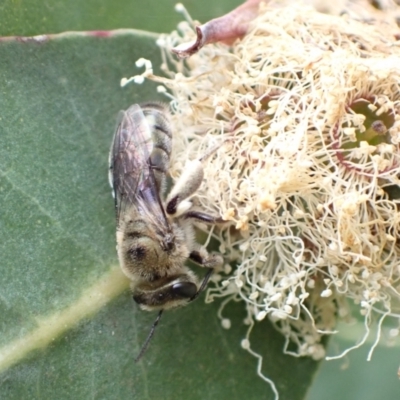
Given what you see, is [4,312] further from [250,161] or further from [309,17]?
[309,17]

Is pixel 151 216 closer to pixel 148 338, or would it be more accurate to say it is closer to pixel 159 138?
pixel 159 138

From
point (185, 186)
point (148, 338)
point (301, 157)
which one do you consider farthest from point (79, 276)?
point (301, 157)

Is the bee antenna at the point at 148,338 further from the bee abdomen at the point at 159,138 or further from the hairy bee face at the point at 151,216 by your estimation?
the bee abdomen at the point at 159,138

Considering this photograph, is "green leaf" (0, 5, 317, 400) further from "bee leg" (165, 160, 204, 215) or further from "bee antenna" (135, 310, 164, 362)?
"bee leg" (165, 160, 204, 215)

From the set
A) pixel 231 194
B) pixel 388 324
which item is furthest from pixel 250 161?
pixel 388 324

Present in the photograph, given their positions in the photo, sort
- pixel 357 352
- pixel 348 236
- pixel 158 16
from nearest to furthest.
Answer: pixel 348 236 < pixel 158 16 < pixel 357 352

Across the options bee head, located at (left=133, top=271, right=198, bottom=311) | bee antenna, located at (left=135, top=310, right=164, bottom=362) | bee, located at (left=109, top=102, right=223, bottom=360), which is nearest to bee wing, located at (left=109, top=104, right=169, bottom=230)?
bee, located at (left=109, top=102, right=223, bottom=360)

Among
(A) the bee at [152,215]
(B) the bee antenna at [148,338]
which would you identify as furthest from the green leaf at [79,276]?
(A) the bee at [152,215]
